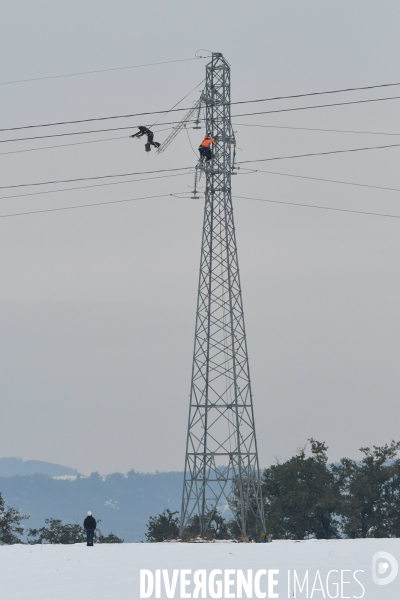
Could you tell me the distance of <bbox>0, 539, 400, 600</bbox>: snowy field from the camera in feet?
82.4

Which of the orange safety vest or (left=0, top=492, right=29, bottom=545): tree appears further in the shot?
(left=0, top=492, right=29, bottom=545): tree

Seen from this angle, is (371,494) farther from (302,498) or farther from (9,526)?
(9,526)

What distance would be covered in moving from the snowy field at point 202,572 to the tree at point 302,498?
46.4 meters

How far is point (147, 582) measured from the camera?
26.5 meters

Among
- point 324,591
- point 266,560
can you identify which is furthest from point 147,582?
point 266,560

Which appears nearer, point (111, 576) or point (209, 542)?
point (111, 576)

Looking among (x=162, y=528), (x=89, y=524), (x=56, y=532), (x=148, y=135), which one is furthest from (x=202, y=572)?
(x=56, y=532)

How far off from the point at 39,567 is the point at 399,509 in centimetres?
6164

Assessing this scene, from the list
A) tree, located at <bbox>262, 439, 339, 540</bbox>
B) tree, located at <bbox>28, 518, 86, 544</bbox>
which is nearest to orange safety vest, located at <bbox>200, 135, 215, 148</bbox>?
tree, located at <bbox>262, 439, 339, 540</bbox>

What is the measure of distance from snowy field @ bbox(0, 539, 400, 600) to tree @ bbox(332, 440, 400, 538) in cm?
4958

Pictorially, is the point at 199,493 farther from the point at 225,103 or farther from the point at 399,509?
the point at 399,509

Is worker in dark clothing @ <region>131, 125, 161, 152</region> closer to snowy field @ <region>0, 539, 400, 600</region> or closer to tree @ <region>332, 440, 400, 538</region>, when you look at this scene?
snowy field @ <region>0, 539, 400, 600</region>

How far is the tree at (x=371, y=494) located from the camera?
283 ft

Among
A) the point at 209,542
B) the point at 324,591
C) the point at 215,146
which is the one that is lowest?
the point at 324,591
